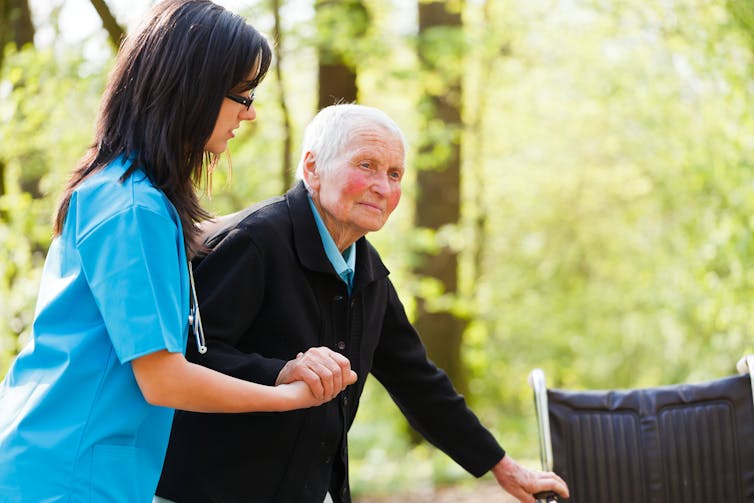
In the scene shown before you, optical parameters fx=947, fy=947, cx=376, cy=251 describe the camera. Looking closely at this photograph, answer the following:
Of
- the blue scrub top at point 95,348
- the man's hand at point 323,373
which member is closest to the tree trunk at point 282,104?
the man's hand at point 323,373

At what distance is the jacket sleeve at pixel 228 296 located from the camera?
2.03m

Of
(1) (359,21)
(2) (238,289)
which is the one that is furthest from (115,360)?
(1) (359,21)

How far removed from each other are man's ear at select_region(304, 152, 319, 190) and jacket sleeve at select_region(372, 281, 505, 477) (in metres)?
0.42

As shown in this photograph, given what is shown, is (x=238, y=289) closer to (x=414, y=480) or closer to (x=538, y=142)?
(x=414, y=480)

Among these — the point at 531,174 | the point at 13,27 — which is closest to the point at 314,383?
the point at 13,27

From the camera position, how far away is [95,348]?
1536mm

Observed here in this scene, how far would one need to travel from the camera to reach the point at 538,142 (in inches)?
594

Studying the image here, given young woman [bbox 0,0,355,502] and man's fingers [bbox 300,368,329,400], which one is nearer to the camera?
young woman [bbox 0,0,355,502]

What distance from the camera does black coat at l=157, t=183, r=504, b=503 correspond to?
2.11 m

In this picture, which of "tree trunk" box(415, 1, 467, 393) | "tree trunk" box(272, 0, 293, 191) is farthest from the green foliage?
"tree trunk" box(415, 1, 467, 393)

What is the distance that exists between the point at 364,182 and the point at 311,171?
17cm

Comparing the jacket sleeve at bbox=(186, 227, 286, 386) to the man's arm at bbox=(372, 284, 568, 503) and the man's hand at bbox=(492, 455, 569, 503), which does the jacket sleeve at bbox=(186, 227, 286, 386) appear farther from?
the man's hand at bbox=(492, 455, 569, 503)

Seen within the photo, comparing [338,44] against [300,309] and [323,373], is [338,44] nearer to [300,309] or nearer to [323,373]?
[300,309]

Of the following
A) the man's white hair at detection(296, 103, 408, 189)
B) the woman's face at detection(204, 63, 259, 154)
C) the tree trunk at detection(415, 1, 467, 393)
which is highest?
the woman's face at detection(204, 63, 259, 154)
